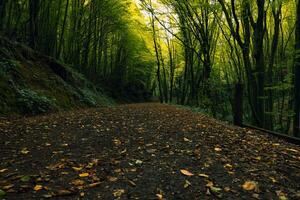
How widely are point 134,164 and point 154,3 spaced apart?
57.1 ft

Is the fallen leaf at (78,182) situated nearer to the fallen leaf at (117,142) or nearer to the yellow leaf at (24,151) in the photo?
the yellow leaf at (24,151)

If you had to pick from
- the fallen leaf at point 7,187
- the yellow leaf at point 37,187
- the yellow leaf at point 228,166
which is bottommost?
the yellow leaf at point 37,187

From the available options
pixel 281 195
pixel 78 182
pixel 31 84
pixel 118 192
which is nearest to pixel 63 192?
pixel 78 182

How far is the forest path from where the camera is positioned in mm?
1963

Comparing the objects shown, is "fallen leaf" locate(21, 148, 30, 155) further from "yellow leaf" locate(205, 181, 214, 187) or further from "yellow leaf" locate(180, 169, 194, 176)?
"yellow leaf" locate(205, 181, 214, 187)

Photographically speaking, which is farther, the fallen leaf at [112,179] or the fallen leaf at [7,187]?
the fallen leaf at [112,179]

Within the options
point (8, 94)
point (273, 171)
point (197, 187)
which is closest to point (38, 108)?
point (8, 94)

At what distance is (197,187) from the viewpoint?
206cm

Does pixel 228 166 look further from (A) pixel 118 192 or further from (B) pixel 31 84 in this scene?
(B) pixel 31 84

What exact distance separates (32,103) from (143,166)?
17.3 feet

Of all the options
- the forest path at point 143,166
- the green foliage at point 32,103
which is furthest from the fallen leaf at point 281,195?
the green foliage at point 32,103

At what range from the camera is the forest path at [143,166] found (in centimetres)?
196

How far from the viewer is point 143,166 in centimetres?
257

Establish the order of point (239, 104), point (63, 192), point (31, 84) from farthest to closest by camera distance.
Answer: point (31, 84)
point (239, 104)
point (63, 192)
